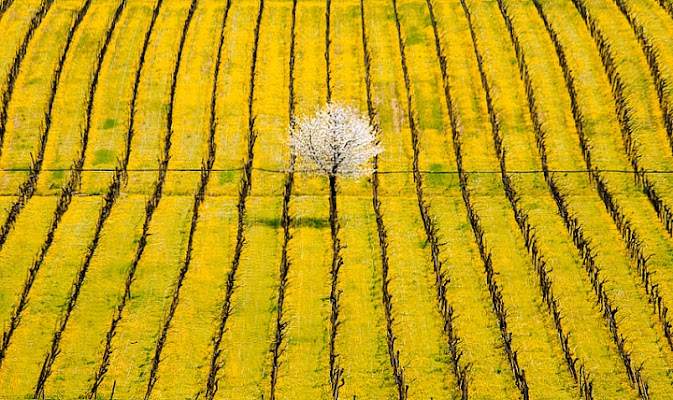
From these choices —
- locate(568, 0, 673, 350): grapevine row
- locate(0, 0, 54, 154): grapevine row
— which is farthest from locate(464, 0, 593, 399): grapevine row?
locate(0, 0, 54, 154): grapevine row

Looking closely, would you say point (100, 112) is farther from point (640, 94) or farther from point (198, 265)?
point (640, 94)

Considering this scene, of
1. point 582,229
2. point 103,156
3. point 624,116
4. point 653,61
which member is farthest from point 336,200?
point 653,61

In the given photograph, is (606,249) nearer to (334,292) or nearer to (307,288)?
(334,292)

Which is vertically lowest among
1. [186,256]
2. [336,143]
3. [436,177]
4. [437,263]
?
[437,263]

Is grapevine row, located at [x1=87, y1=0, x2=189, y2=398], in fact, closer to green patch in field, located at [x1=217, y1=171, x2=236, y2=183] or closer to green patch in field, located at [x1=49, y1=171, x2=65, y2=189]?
green patch in field, located at [x1=217, y1=171, x2=236, y2=183]

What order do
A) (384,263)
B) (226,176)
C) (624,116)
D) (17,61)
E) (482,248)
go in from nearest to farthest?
1. (384,263)
2. (482,248)
3. (226,176)
4. (624,116)
5. (17,61)

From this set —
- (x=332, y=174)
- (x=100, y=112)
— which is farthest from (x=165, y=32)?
(x=332, y=174)
